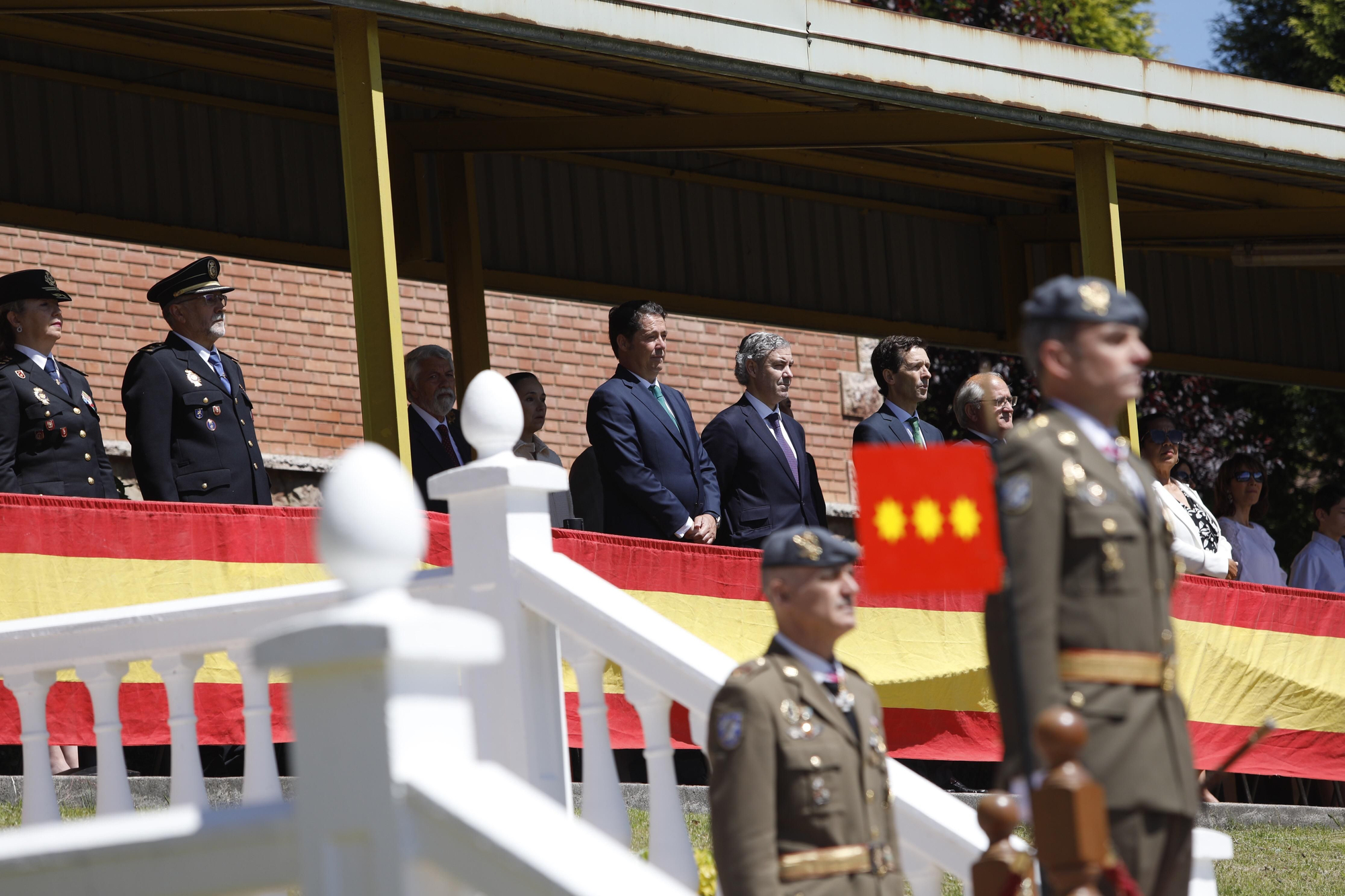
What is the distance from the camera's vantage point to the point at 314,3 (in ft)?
23.8

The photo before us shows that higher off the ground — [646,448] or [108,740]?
[646,448]

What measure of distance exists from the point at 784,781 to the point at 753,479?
14.1 feet

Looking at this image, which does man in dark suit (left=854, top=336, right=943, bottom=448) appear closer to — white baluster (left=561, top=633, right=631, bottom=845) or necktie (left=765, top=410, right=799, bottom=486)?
necktie (left=765, top=410, right=799, bottom=486)

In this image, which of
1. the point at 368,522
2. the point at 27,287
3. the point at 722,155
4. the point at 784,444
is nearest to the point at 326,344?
the point at 722,155

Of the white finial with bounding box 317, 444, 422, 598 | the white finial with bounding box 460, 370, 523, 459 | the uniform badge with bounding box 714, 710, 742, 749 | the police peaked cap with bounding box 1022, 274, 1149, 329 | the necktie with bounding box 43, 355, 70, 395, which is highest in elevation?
the necktie with bounding box 43, 355, 70, 395

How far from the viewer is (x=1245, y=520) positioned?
1020 centimetres

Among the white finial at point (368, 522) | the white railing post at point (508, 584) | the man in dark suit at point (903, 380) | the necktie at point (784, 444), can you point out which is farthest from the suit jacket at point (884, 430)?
the white finial at point (368, 522)

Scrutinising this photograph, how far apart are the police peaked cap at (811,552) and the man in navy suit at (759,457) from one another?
13.4 feet

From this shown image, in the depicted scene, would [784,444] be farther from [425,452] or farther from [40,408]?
[40,408]

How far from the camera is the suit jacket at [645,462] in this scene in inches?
305

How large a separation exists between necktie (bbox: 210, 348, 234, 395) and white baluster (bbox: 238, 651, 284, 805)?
2747 millimetres

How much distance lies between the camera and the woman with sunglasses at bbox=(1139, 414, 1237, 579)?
8891 mm

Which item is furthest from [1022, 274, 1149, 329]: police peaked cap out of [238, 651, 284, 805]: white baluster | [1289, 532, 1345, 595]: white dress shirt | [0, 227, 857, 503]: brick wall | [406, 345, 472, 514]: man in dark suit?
[0, 227, 857, 503]: brick wall

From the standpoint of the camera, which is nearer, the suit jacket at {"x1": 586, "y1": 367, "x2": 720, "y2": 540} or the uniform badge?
the uniform badge
